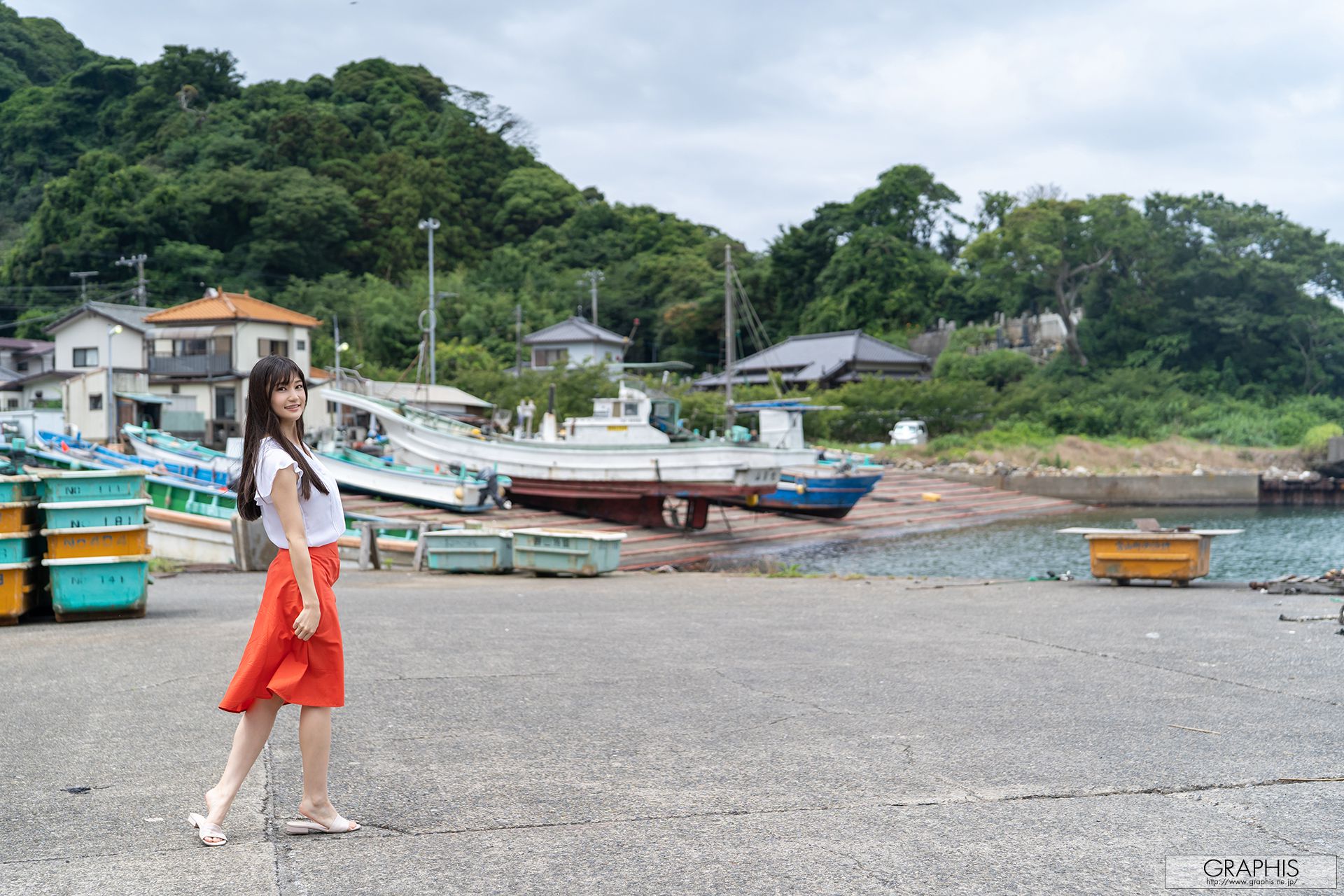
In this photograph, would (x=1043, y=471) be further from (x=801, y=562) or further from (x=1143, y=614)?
(x=1143, y=614)

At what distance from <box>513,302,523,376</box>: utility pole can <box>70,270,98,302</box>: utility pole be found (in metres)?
20.6

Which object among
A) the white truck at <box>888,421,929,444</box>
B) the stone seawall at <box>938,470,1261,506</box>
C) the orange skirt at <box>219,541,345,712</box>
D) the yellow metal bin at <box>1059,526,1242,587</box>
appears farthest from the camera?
the white truck at <box>888,421,929,444</box>

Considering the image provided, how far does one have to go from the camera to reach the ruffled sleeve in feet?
12.5

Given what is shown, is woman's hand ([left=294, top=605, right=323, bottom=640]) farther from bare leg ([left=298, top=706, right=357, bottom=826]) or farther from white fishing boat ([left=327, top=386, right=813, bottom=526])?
white fishing boat ([left=327, top=386, right=813, bottom=526])

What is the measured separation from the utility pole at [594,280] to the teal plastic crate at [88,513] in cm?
5068

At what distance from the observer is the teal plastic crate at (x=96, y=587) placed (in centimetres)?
895

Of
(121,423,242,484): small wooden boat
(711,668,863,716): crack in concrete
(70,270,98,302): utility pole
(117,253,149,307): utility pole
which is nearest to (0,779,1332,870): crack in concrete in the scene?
(711,668,863,716): crack in concrete

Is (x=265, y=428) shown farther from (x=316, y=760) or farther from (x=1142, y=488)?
(x=1142, y=488)

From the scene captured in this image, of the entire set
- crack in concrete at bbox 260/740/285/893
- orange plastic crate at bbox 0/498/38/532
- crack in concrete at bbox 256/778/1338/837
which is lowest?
crack in concrete at bbox 256/778/1338/837

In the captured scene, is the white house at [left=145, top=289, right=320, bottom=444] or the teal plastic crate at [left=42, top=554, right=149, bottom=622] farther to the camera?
the white house at [left=145, top=289, right=320, bottom=444]

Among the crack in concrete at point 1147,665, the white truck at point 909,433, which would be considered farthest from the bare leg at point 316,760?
the white truck at point 909,433

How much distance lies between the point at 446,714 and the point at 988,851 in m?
3.08

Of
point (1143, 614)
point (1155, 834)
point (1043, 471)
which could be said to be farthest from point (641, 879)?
point (1043, 471)

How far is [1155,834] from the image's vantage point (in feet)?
12.7
